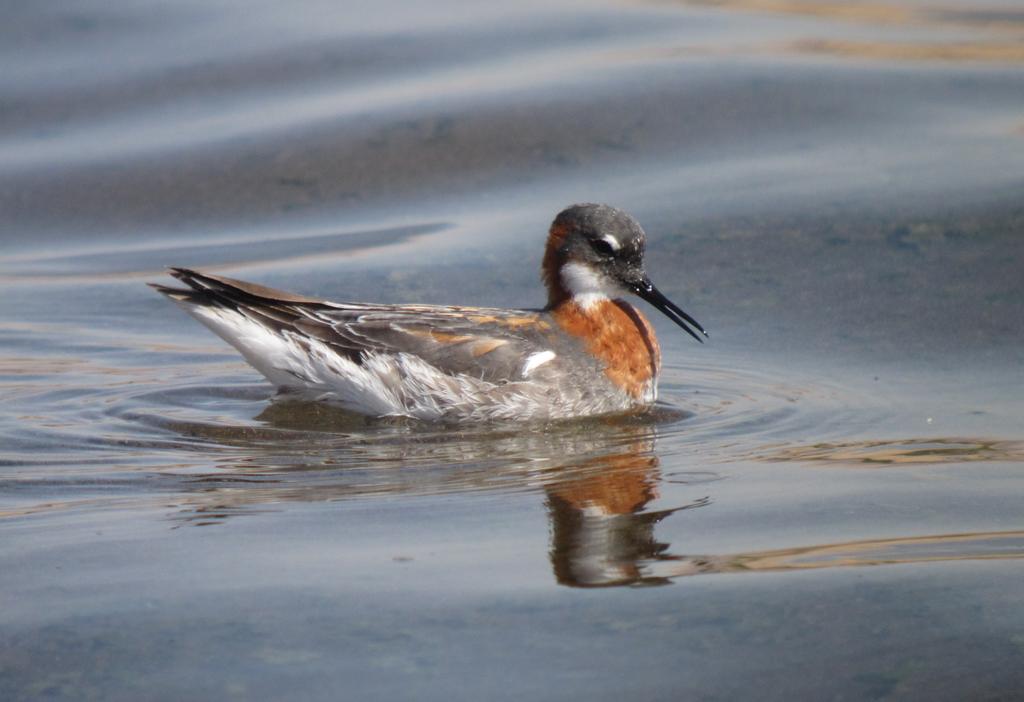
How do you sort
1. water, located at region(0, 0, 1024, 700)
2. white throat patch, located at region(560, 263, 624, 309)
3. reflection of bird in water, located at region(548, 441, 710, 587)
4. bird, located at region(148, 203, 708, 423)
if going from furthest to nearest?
white throat patch, located at region(560, 263, 624, 309), bird, located at region(148, 203, 708, 423), reflection of bird in water, located at region(548, 441, 710, 587), water, located at region(0, 0, 1024, 700)

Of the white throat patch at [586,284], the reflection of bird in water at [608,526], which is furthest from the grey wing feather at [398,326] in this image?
the reflection of bird in water at [608,526]

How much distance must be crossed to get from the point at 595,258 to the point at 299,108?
4736 millimetres

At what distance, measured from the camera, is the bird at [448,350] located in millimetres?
7988

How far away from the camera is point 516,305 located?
946 cm

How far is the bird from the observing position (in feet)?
26.2

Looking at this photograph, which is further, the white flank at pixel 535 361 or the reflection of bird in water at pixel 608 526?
the white flank at pixel 535 361

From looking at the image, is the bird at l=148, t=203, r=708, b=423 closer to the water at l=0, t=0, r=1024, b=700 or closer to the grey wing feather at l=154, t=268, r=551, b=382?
the grey wing feather at l=154, t=268, r=551, b=382

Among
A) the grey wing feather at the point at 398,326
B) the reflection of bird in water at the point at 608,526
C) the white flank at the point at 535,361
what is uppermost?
the grey wing feather at the point at 398,326

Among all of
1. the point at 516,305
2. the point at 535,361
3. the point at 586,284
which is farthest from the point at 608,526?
the point at 516,305

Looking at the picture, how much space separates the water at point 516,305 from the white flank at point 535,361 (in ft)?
1.32

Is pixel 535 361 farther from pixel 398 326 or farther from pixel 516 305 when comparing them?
Answer: pixel 516 305

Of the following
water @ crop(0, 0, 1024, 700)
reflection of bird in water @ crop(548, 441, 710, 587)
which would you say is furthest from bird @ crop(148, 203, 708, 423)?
reflection of bird in water @ crop(548, 441, 710, 587)

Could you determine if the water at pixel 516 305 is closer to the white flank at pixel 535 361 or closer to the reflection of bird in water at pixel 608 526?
the reflection of bird in water at pixel 608 526

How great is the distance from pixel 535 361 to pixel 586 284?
2.09 ft
